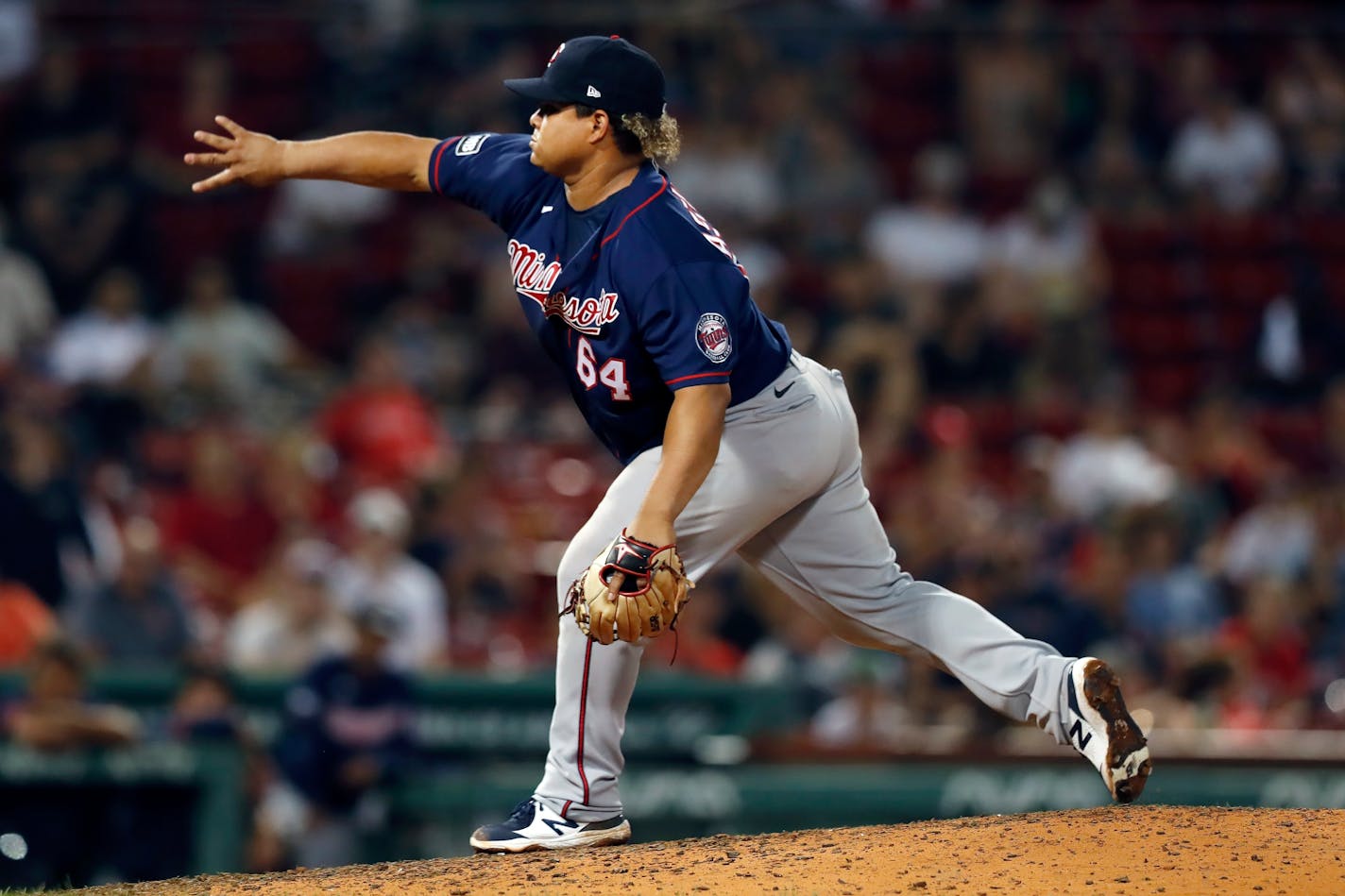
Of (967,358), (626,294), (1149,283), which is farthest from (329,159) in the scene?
(1149,283)

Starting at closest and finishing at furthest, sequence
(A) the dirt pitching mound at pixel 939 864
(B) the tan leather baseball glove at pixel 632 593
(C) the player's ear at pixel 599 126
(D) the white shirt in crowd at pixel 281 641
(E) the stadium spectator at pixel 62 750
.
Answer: (B) the tan leather baseball glove at pixel 632 593 → (A) the dirt pitching mound at pixel 939 864 → (C) the player's ear at pixel 599 126 → (E) the stadium spectator at pixel 62 750 → (D) the white shirt in crowd at pixel 281 641

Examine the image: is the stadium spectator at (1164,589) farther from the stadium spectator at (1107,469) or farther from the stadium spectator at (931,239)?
the stadium spectator at (931,239)

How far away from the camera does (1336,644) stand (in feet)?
28.4

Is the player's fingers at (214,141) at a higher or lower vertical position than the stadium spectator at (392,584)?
higher

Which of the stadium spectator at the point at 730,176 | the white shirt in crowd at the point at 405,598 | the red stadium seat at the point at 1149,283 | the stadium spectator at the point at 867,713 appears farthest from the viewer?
→ the red stadium seat at the point at 1149,283

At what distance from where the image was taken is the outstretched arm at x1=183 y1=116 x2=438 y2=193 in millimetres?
4391

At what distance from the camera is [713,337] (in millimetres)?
3900

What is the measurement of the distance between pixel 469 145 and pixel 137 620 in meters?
4.63

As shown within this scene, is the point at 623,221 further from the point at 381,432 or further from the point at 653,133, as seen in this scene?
the point at 381,432

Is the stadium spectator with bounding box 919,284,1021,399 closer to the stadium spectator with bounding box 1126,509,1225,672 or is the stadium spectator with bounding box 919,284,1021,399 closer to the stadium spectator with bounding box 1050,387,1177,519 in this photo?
the stadium spectator with bounding box 1050,387,1177,519

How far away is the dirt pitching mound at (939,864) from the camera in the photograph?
3965 mm

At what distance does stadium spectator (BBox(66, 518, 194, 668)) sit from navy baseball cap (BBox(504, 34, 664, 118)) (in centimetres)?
482

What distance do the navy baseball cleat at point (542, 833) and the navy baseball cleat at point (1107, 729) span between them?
1080 mm

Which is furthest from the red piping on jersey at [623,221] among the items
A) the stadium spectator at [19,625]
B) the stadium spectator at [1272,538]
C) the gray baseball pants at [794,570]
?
the stadium spectator at [1272,538]
